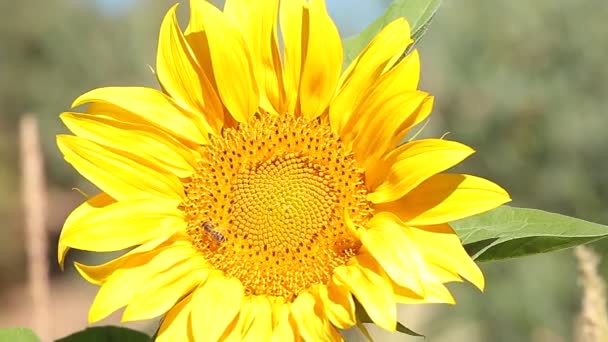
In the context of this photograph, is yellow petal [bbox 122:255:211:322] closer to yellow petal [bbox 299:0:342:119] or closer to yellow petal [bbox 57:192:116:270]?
yellow petal [bbox 57:192:116:270]

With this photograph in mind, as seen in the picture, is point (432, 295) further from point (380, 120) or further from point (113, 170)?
point (113, 170)

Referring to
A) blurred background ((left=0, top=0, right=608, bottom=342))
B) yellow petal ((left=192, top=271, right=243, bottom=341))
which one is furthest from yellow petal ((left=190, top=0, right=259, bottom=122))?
blurred background ((left=0, top=0, right=608, bottom=342))

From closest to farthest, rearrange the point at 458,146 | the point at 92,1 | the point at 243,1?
the point at 458,146
the point at 243,1
the point at 92,1

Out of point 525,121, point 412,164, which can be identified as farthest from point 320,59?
point 525,121

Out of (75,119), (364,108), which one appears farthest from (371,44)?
(75,119)

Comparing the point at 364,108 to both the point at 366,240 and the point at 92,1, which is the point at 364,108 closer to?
the point at 366,240

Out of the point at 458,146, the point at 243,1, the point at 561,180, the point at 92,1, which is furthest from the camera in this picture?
the point at 92,1
